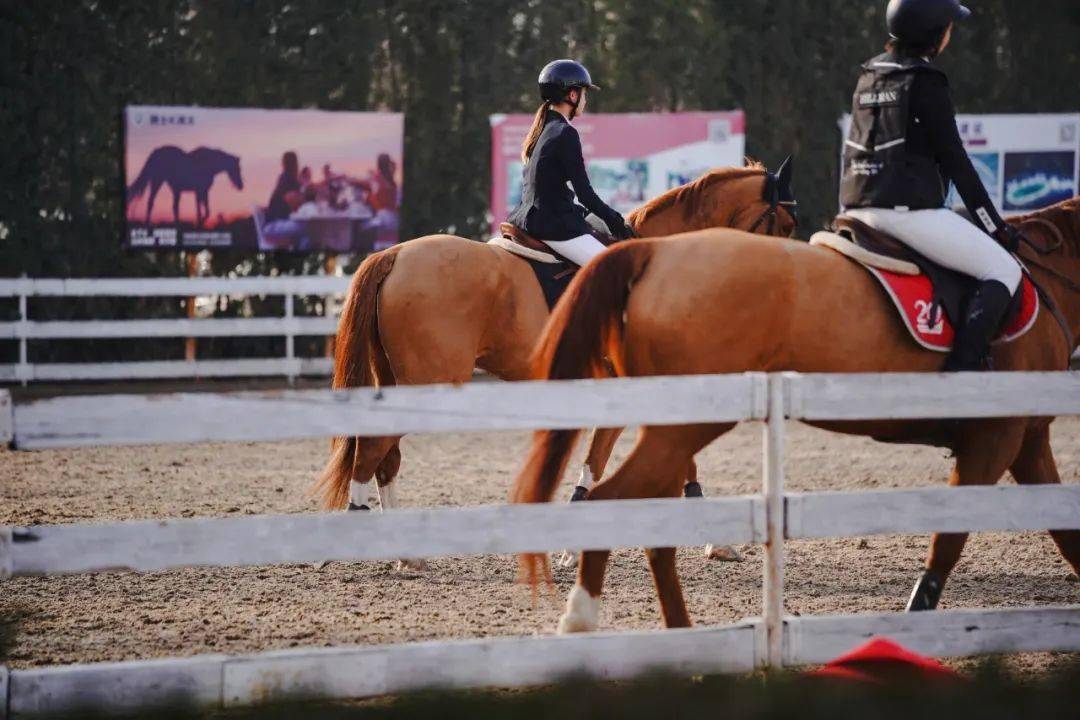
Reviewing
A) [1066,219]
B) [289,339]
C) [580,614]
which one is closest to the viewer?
[580,614]

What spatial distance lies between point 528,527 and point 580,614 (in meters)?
0.64

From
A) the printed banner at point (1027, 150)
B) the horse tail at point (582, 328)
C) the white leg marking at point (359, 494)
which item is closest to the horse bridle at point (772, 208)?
the white leg marking at point (359, 494)

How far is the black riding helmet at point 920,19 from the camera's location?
5418 mm

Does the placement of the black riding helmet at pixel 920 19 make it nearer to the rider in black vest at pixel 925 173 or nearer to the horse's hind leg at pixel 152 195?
the rider in black vest at pixel 925 173

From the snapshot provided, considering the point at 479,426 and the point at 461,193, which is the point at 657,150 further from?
the point at 479,426

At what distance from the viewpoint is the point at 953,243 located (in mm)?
5246

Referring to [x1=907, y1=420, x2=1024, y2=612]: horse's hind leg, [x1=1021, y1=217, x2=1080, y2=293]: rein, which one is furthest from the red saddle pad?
[x1=1021, y1=217, x2=1080, y2=293]: rein

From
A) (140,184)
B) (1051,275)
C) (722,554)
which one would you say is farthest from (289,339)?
(1051,275)

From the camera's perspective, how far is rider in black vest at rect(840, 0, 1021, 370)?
5230mm

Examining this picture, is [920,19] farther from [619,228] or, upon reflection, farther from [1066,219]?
[619,228]

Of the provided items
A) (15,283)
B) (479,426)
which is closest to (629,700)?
(479,426)

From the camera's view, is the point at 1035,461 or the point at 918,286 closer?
the point at 918,286

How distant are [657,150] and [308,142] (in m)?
5.08

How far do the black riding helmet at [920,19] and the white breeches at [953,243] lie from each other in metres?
0.77
